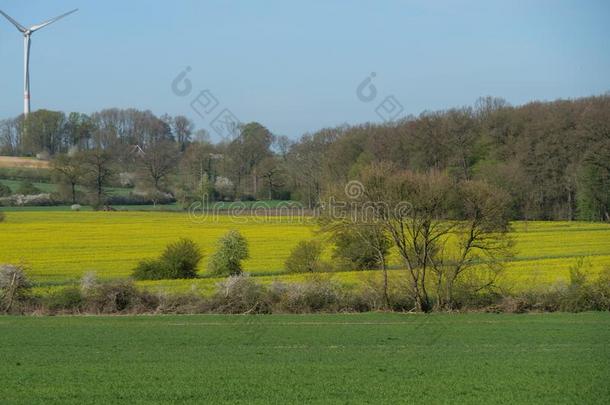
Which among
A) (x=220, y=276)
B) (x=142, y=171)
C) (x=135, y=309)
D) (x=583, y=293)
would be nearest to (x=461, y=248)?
(x=583, y=293)

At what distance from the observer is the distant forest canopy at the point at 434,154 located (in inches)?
2763

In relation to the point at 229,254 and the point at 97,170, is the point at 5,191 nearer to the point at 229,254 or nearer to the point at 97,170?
the point at 97,170

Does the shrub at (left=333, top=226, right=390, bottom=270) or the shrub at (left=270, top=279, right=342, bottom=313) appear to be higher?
the shrub at (left=333, top=226, right=390, bottom=270)

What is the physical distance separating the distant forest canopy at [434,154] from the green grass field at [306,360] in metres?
29.6

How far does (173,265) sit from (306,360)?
2290 centimetres

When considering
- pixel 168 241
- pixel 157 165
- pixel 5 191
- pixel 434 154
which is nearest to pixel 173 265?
pixel 168 241

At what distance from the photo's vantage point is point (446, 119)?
256ft

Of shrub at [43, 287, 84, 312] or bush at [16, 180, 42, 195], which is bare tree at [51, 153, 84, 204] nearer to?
bush at [16, 180, 42, 195]

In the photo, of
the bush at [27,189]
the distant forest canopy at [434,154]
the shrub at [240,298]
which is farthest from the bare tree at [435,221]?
the bush at [27,189]

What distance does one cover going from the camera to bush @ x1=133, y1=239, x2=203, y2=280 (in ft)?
120

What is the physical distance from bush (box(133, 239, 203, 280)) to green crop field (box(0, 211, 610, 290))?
1432 millimetres

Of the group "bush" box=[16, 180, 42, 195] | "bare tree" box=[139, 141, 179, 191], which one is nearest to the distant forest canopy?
"bare tree" box=[139, 141, 179, 191]

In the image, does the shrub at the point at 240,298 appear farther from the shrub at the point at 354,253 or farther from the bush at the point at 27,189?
the bush at the point at 27,189

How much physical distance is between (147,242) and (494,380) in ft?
144
